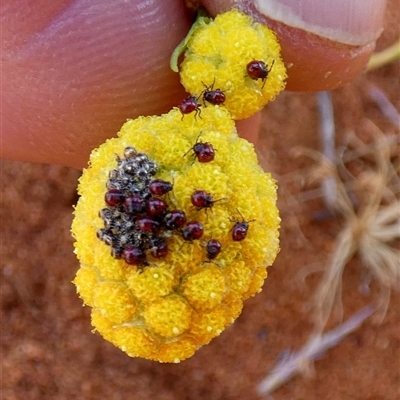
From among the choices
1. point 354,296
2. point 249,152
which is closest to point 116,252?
point 249,152

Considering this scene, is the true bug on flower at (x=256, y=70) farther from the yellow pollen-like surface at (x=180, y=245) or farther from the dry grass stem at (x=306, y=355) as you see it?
the dry grass stem at (x=306, y=355)

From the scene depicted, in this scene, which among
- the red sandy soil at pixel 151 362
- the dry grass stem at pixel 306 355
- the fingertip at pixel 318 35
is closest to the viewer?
the fingertip at pixel 318 35

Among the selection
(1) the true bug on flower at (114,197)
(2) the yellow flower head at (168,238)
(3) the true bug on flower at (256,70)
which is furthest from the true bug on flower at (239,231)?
(3) the true bug on flower at (256,70)

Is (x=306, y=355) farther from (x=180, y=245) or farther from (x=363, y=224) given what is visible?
(x=180, y=245)

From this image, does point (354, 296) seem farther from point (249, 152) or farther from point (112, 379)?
point (249, 152)

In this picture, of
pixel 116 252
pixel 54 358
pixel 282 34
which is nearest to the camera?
pixel 116 252

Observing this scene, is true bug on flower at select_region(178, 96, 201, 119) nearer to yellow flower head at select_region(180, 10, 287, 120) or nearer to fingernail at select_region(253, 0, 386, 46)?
yellow flower head at select_region(180, 10, 287, 120)

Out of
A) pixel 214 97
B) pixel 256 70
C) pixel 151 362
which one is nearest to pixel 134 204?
pixel 214 97
